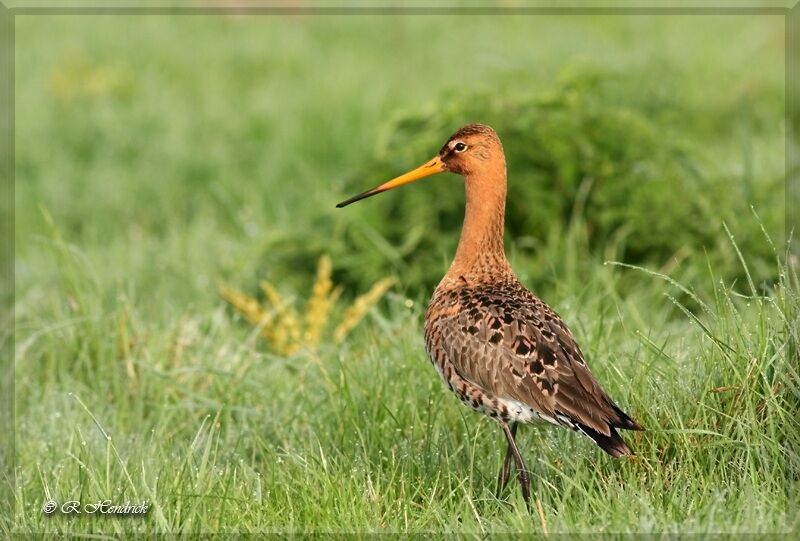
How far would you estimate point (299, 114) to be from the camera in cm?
1029

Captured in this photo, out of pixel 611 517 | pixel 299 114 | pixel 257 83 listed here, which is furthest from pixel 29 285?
pixel 611 517

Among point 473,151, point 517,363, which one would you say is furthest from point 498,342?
point 473,151

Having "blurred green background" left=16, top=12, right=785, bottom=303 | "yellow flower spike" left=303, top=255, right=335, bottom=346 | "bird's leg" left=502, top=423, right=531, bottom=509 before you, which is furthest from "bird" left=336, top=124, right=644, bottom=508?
"yellow flower spike" left=303, top=255, right=335, bottom=346

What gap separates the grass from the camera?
416 centimetres

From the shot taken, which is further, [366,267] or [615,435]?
[366,267]

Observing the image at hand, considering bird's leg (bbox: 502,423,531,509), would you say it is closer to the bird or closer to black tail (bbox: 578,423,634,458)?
the bird

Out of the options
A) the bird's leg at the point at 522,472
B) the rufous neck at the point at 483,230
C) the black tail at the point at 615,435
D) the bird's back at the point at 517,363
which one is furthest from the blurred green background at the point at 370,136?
the black tail at the point at 615,435

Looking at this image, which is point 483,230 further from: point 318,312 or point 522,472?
point 318,312

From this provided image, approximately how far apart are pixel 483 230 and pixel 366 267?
2.62 metres

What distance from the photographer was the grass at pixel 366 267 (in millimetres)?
4160

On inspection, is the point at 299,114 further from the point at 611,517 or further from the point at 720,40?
the point at 611,517

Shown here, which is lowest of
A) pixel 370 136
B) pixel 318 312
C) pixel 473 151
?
pixel 318 312

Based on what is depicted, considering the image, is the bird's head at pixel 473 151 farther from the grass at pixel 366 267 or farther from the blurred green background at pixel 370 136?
the blurred green background at pixel 370 136

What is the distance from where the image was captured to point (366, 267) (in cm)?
732
